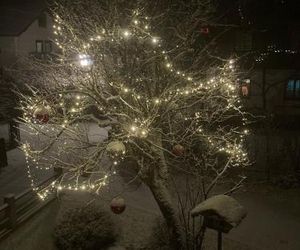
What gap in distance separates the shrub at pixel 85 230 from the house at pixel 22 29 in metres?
22.5

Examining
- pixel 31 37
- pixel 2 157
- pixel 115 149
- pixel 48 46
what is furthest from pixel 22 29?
pixel 115 149

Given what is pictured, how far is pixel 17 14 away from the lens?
3519cm

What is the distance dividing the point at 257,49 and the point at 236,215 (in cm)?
1729

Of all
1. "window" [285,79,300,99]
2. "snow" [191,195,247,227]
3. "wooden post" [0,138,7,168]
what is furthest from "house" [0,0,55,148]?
"snow" [191,195,247,227]

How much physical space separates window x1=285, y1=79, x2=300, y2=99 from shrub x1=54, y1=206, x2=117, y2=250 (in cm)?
1754

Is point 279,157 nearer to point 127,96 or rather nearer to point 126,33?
point 127,96

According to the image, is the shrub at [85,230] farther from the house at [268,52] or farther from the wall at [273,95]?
the wall at [273,95]

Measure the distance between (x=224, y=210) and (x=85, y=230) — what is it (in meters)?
4.41

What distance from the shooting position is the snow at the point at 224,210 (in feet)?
25.9

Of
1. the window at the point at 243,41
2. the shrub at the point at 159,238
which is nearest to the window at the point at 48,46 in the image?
the window at the point at 243,41

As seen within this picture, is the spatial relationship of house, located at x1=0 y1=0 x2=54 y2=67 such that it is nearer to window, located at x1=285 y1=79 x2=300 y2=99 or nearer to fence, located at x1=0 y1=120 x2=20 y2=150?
fence, located at x1=0 y1=120 x2=20 y2=150

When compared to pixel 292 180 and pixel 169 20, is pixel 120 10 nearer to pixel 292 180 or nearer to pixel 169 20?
pixel 169 20

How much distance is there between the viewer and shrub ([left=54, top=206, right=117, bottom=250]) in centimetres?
1057

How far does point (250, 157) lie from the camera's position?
17125mm
